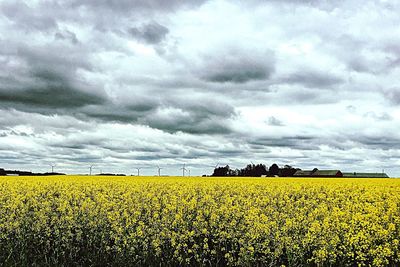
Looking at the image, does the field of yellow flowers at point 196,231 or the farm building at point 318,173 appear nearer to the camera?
the field of yellow flowers at point 196,231

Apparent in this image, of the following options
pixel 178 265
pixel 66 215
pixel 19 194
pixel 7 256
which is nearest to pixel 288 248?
pixel 178 265

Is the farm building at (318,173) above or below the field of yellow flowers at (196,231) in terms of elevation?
above

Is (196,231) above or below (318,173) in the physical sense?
below

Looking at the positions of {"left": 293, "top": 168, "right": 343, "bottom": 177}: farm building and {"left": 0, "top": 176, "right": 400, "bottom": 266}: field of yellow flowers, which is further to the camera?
{"left": 293, "top": 168, "right": 343, "bottom": 177}: farm building

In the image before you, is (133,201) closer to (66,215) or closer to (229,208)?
(66,215)

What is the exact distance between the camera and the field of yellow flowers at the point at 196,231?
9555mm

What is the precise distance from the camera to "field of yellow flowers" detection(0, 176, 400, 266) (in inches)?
376

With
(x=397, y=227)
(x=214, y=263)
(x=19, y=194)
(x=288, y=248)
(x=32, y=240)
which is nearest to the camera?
(x=288, y=248)

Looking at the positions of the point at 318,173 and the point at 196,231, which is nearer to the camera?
the point at 196,231

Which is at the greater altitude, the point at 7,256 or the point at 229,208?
the point at 229,208

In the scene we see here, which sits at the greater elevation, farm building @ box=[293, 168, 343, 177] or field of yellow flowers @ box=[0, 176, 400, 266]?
farm building @ box=[293, 168, 343, 177]

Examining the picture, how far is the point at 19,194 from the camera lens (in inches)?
610

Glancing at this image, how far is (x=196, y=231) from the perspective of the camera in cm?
1080

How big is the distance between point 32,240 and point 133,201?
2966mm
